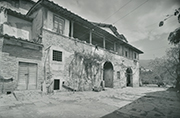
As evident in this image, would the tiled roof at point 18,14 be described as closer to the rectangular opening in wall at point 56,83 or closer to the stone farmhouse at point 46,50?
the stone farmhouse at point 46,50

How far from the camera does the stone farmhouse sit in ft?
23.2

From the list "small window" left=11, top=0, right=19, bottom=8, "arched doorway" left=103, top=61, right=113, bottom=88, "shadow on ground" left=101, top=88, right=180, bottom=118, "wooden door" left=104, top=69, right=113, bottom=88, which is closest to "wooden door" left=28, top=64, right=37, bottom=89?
"shadow on ground" left=101, top=88, right=180, bottom=118

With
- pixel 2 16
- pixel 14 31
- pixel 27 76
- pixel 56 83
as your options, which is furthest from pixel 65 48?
pixel 2 16

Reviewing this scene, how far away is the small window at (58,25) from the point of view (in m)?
9.65

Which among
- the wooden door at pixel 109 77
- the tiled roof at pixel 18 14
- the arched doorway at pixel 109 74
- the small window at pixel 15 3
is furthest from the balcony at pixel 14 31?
the wooden door at pixel 109 77

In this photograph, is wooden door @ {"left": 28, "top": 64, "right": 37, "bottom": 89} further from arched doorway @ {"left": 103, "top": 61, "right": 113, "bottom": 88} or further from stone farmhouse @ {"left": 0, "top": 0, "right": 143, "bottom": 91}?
arched doorway @ {"left": 103, "top": 61, "right": 113, "bottom": 88}

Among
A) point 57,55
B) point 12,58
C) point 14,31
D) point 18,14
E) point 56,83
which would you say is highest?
point 18,14

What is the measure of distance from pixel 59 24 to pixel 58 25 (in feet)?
0.60

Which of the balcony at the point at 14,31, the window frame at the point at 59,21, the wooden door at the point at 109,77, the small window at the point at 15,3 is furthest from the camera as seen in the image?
the wooden door at the point at 109,77

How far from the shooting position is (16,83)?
6.96 metres

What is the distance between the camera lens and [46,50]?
8.52 meters

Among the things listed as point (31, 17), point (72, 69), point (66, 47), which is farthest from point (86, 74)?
point (31, 17)

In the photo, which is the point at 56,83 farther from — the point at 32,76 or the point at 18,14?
the point at 18,14

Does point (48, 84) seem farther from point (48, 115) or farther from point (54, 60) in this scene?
point (48, 115)
